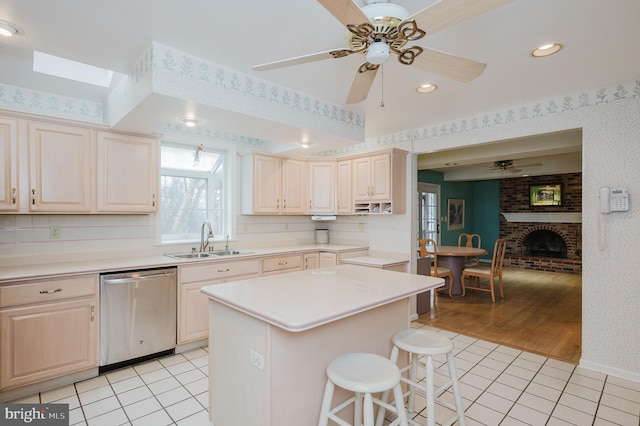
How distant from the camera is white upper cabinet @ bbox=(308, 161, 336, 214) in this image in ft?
15.0

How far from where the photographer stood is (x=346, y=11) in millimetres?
1308

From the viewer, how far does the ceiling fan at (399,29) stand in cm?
128

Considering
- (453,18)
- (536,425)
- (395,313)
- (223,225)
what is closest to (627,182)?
(536,425)

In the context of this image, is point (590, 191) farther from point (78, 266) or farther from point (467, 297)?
point (78, 266)

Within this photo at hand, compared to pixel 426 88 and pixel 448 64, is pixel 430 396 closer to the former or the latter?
pixel 448 64

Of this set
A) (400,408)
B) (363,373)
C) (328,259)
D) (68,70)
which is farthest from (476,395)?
(68,70)

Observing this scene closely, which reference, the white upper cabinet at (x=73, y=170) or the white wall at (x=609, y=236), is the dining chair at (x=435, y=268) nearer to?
the white wall at (x=609, y=236)

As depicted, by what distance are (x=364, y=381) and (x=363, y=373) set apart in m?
0.08

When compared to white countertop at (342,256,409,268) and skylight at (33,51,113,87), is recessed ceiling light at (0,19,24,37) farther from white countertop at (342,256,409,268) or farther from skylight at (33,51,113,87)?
white countertop at (342,256,409,268)

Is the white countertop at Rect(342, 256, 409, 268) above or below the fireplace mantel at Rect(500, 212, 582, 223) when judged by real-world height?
below

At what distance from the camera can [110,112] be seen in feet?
9.77

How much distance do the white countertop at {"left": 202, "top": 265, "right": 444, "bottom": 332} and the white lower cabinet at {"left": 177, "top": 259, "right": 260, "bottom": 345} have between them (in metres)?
1.28

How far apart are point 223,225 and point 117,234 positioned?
1.22 meters

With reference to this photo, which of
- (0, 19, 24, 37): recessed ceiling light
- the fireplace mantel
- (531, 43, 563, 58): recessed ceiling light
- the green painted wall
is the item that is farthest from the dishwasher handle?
the fireplace mantel
